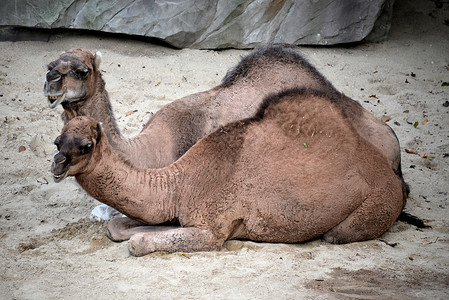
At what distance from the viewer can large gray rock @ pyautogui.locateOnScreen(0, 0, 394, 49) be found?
8.87m

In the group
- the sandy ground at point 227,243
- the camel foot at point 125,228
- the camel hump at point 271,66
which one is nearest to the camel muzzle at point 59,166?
the sandy ground at point 227,243

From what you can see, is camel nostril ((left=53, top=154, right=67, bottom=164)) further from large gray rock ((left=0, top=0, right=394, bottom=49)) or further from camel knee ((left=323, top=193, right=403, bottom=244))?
large gray rock ((left=0, top=0, right=394, bottom=49))

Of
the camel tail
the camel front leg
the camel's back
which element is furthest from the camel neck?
the camel tail

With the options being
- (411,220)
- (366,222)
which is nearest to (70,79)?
(366,222)

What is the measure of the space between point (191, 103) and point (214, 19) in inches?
150

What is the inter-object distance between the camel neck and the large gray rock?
4844 millimetres

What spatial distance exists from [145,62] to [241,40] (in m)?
1.61

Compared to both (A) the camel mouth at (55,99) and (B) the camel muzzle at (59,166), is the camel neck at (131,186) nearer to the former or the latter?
(B) the camel muzzle at (59,166)

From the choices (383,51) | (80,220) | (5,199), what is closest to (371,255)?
(80,220)

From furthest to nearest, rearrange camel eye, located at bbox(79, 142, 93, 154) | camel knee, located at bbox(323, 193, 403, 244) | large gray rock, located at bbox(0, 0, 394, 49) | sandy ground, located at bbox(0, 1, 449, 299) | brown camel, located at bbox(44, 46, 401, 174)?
large gray rock, located at bbox(0, 0, 394, 49), brown camel, located at bbox(44, 46, 401, 174), camel knee, located at bbox(323, 193, 403, 244), camel eye, located at bbox(79, 142, 93, 154), sandy ground, located at bbox(0, 1, 449, 299)

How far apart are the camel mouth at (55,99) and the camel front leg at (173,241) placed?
1.44m

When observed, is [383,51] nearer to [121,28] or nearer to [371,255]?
[121,28]

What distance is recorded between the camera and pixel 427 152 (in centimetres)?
689

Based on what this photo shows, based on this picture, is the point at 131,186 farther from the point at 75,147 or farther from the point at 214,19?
the point at 214,19
